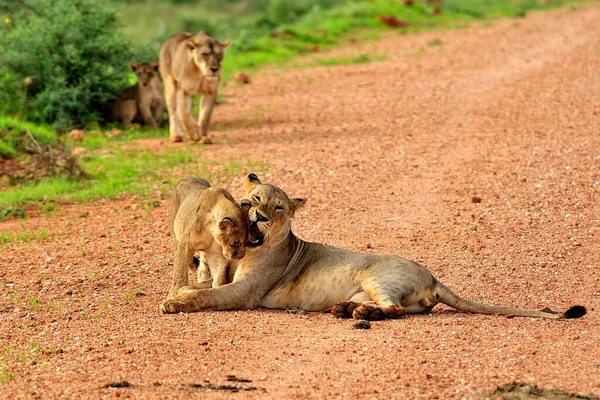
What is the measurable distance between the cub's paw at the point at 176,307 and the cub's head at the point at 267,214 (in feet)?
2.21

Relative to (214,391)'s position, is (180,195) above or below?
above

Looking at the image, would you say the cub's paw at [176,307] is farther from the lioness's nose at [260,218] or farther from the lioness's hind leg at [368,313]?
the lioness's hind leg at [368,313]

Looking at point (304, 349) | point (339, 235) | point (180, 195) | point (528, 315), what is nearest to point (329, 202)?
point (339, 235)

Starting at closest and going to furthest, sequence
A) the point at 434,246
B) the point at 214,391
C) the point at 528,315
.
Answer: the point at 214,391 → the point at 528,315 → the point at 434,246

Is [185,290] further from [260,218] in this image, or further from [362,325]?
[362,325]

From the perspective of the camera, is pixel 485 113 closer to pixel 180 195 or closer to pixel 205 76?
pixel 205 76

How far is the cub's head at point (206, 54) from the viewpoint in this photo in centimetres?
1395

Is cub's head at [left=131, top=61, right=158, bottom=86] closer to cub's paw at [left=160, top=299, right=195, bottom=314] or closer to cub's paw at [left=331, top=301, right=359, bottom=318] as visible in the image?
cub's paw at [left=160, top=299, right=195, bottom=314]

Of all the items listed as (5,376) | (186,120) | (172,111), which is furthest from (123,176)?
(5,376)

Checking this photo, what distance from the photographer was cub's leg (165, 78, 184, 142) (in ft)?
47.5

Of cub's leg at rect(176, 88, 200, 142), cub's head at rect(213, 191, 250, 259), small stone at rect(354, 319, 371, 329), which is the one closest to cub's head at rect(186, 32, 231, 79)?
cub's leg at rect(176, 88, 200, 142)

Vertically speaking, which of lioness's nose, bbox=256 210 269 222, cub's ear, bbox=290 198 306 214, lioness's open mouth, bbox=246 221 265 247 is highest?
cub's ear, bbox=290 198 306 214

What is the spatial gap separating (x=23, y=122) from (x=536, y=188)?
7176mm

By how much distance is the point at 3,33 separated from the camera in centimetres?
1633
